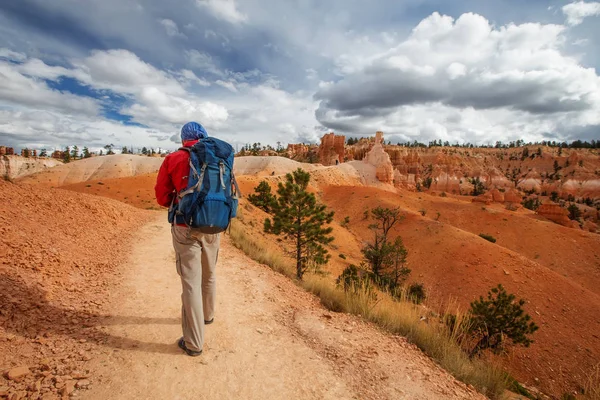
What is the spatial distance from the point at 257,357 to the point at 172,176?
6.79 ft

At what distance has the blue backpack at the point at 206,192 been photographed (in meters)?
2.76

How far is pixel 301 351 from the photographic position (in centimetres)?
328

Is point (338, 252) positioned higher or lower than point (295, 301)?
lower

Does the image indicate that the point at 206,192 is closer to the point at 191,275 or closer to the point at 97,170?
the point at 191,275

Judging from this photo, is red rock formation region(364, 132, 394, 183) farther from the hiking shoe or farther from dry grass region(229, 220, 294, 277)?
the hiking shoe

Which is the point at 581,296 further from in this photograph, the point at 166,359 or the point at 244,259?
the point at 166,359

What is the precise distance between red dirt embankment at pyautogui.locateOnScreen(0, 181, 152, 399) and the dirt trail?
9.8 inches

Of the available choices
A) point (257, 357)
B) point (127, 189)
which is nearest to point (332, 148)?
point (127, 189)

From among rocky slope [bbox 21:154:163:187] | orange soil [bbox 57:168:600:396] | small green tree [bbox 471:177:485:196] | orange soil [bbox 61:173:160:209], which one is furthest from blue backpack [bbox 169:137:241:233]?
small green tree [bbox 471:177:485:196]

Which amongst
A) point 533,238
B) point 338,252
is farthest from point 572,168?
point 338,252

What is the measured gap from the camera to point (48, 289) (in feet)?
12.5

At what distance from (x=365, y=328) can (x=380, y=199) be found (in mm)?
34629

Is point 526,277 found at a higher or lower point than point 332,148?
lower

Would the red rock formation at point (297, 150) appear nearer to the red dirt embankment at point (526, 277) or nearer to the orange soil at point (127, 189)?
the red dirt embankment at point (526, 277)
